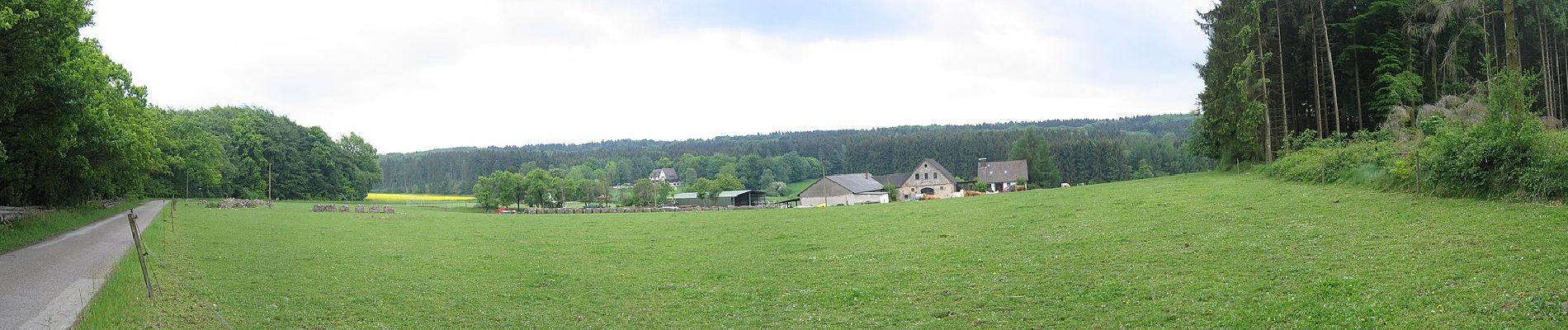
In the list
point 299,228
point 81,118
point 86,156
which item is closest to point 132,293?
point 81,118

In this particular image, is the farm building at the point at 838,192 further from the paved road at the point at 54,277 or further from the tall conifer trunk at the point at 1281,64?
the paved road at the point at 54,277

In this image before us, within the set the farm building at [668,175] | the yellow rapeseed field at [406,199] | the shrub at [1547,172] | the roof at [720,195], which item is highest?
the farm building at [668,175]

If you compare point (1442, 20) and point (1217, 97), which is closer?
point (1442, 20)

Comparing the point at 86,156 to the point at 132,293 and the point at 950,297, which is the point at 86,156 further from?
the point at 950,297

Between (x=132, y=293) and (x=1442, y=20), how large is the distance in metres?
35.3

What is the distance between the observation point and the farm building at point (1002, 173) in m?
98.7

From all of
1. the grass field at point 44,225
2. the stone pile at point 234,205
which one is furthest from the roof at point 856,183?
the grass field at point 44,225

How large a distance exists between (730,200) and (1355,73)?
6672cm

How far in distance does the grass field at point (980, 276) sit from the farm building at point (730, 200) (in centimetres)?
7395

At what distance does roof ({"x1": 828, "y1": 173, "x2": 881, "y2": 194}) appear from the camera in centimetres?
8388

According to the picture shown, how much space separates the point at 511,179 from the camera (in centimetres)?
9050

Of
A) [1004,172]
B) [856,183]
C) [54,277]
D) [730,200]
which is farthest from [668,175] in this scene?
[54,277]

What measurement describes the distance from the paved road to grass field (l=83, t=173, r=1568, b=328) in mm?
447

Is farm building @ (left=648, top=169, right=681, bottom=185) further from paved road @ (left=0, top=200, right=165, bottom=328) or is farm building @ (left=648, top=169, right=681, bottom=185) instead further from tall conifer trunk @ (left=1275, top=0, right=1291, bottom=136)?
paved road @ (left=0, top=200, right=165, bottom=328)
